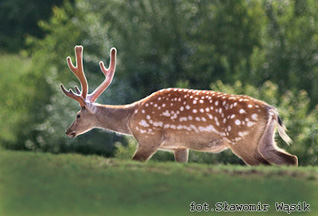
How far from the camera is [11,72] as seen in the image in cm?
1589

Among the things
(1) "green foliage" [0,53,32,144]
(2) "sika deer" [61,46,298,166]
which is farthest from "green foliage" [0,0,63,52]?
(2) "sika deer" [61,46,298,166]

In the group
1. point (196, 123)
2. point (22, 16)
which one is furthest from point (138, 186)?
point (22, 16)

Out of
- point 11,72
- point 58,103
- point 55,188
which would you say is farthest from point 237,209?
point 11,72

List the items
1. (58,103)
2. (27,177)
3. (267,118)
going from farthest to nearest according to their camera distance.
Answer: (58,103) → (267,118) → (27,177)

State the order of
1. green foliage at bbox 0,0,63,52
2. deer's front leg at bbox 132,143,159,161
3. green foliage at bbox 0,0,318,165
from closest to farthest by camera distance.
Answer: deer's front leg at bbox 132,143,159,161, green foliage at bbox 0,0,318,165, green foliage at bbox 0,0,63,52

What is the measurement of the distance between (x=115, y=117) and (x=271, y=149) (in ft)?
6.36

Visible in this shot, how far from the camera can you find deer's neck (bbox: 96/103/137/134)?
884cm

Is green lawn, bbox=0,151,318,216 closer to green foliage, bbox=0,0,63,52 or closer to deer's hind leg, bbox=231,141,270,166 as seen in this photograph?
deer's hind leg, bbox=231,141,270,166

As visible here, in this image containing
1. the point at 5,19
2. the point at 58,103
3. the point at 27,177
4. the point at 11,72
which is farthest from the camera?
the point at 5,19

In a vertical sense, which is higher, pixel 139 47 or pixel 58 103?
pixel 139 47

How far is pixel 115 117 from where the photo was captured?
8.88 m

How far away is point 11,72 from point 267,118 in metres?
9.05

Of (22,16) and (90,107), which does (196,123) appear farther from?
(22,16)

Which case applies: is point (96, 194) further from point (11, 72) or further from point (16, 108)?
point (11, 72)
